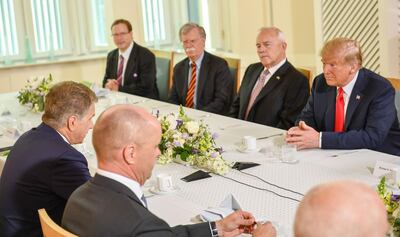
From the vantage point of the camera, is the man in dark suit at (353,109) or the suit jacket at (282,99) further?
Result: the suit jacket at (282,99)

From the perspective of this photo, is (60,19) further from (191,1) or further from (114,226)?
(114,226)

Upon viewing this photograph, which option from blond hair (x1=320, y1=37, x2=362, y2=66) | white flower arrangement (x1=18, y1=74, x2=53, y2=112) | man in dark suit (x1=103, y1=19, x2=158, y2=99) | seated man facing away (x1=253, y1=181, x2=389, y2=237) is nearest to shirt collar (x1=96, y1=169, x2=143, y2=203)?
seated man facing away (x1=253, y1=181, x2=389, y2=237)

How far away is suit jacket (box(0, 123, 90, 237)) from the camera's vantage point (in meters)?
2.49

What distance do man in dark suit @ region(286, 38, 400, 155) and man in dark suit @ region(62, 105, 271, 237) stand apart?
137cm

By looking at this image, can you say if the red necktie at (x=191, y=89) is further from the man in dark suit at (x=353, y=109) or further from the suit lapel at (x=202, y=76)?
the man in dark suit at (x=353, y=109)

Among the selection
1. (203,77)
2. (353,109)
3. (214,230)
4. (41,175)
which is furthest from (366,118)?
(203,77)

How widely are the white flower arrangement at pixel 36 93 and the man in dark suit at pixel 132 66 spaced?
41.9 inches

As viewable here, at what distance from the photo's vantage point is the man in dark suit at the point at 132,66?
19.3 feet

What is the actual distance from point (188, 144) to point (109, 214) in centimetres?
126

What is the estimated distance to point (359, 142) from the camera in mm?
→ 3139

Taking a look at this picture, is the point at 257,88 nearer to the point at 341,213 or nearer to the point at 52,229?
the point at 52,229

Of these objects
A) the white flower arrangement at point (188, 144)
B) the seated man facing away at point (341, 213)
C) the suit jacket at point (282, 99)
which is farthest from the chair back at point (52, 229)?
the suit jacket at point (282, 99)

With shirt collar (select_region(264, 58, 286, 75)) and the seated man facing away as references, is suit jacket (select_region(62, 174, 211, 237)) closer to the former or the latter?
the seated man facing away

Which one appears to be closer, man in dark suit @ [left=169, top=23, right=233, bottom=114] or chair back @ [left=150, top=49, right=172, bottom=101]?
man in dark suit @ [left=169, top=23, right=233, bottom=114]
